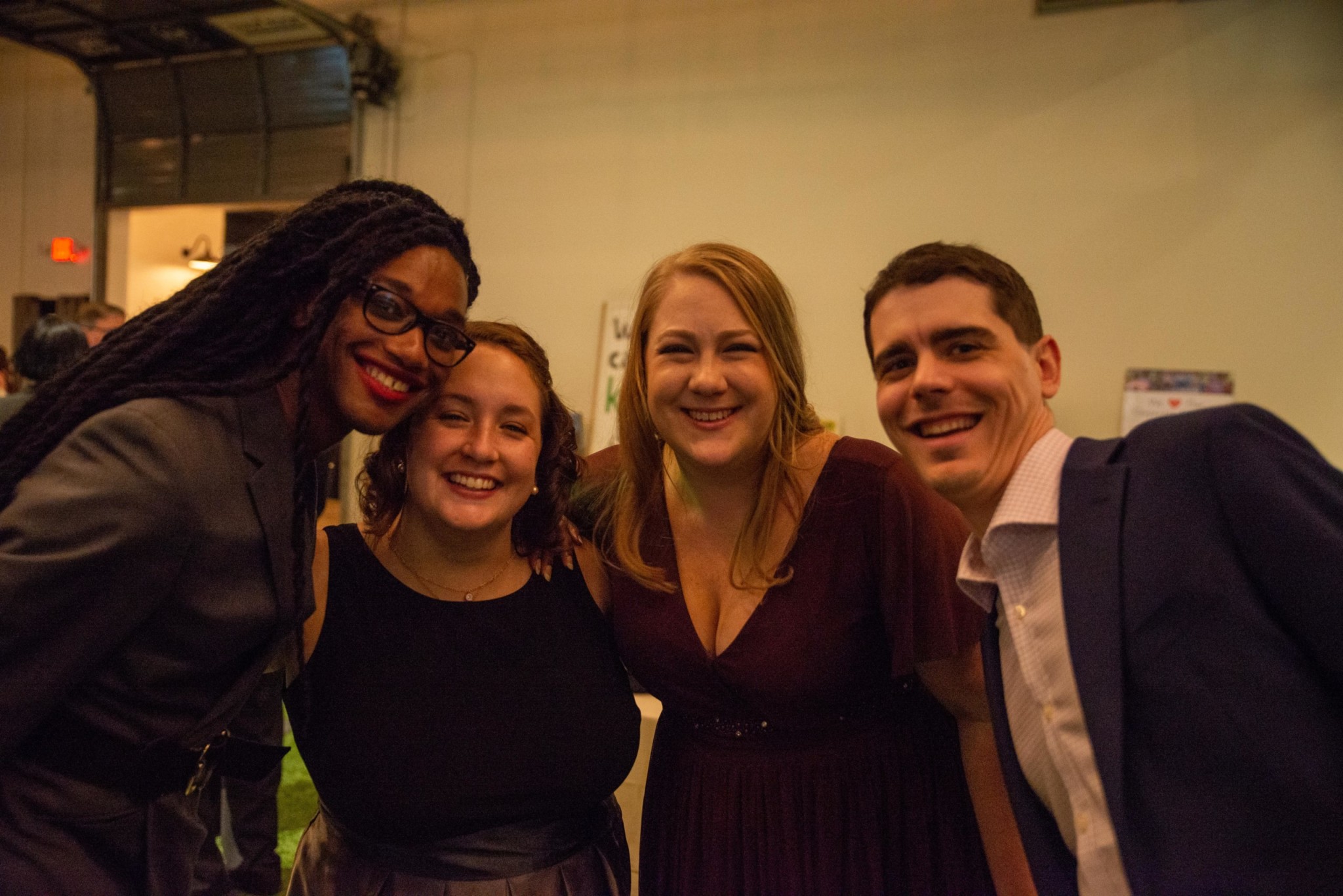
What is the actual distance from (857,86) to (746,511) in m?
3.74

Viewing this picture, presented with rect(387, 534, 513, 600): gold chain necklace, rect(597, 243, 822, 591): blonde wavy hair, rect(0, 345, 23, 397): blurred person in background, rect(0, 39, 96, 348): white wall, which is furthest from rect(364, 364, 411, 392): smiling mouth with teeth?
rect(0, 39, 96, 348): white wall

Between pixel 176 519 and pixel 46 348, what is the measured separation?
9.19 ft

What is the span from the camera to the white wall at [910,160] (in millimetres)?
4191

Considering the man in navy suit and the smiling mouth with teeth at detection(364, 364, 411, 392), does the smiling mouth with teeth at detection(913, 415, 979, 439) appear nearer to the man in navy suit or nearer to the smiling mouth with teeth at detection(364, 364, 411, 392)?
the man in navy suit

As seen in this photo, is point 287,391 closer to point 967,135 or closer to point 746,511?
point 746,511

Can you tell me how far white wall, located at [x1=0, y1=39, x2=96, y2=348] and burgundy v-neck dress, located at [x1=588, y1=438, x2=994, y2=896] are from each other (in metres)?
7.18

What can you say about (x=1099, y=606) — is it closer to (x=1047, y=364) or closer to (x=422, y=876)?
(x=1047, y=364)

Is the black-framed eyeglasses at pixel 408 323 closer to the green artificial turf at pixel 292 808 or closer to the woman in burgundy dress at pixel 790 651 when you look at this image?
the woman in burgundy dress at pixel 790 651

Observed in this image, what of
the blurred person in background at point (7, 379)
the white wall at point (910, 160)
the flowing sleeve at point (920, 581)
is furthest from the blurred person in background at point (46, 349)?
the flowing sleeve at point (920, 581)

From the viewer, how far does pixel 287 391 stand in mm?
1335

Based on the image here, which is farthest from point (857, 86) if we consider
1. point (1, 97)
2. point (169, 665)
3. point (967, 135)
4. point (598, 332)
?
point (1, 97)

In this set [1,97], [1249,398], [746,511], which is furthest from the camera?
[1,97]

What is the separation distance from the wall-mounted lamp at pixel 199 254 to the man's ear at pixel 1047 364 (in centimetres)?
707

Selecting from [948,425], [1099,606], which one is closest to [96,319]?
[948,425]
